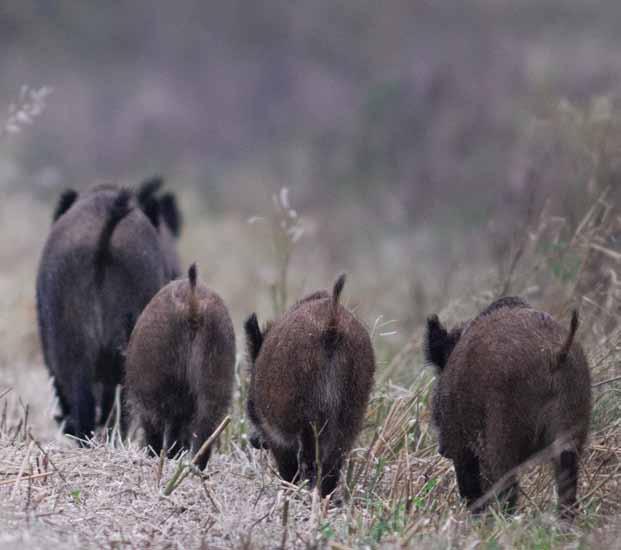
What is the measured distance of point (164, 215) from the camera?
8.56 meters

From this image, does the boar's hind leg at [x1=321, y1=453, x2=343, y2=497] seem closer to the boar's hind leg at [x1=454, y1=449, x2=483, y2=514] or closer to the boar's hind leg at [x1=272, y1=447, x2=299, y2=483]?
the boar's hind leg at [x1=272, y1=447, x2=299, y2=483]

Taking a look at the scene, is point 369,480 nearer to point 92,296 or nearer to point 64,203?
point 92,296

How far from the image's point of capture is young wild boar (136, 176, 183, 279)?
750 centimetres

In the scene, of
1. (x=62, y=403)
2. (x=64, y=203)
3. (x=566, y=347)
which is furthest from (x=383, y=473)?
(x=64, y=203)

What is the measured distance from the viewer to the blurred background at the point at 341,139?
29.8 feet

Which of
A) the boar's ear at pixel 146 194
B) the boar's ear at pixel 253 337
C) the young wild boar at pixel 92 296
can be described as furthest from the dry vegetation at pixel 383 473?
the boar's ear at pixel 146 194

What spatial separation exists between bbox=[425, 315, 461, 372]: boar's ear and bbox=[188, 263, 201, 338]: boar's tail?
3.52 ft

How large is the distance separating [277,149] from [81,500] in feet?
61.8

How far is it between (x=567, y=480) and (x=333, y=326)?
1.16m

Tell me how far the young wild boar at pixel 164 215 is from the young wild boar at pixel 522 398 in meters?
2.75

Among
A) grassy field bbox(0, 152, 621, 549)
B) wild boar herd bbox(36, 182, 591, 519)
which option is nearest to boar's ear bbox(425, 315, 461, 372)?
wild boar herd bbox(36, 182, 591, 519)

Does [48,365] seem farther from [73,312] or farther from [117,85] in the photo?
[117,85]

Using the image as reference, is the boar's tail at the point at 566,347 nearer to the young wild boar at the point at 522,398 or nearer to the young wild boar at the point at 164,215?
the young wild boar at the point at 522,398

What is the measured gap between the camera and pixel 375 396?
699 cm
